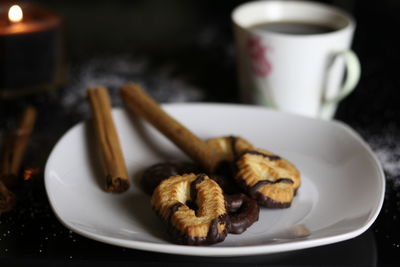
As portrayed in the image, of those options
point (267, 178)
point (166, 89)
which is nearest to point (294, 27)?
point (166, 89)

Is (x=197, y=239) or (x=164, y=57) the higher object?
(x=197, y=239)

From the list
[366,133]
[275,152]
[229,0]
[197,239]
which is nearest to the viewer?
[197,239]

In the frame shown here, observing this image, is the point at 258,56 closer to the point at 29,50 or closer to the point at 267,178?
the point at 267,178

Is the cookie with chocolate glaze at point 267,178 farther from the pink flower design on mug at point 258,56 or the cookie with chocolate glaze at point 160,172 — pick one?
the pink flower design on mug at point 258,56

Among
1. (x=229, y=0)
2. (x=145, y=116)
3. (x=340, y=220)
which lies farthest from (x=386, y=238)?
(x=229, y=0)

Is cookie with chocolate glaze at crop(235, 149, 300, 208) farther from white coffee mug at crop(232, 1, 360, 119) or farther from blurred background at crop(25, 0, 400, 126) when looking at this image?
blurred background at crop(25, 0, 400, 126)

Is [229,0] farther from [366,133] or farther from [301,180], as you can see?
[301,180]

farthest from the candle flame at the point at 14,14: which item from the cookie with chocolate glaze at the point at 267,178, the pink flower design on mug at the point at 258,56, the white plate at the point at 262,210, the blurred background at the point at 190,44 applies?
A: the cookie with chocolate glaze at the point at 267,178
